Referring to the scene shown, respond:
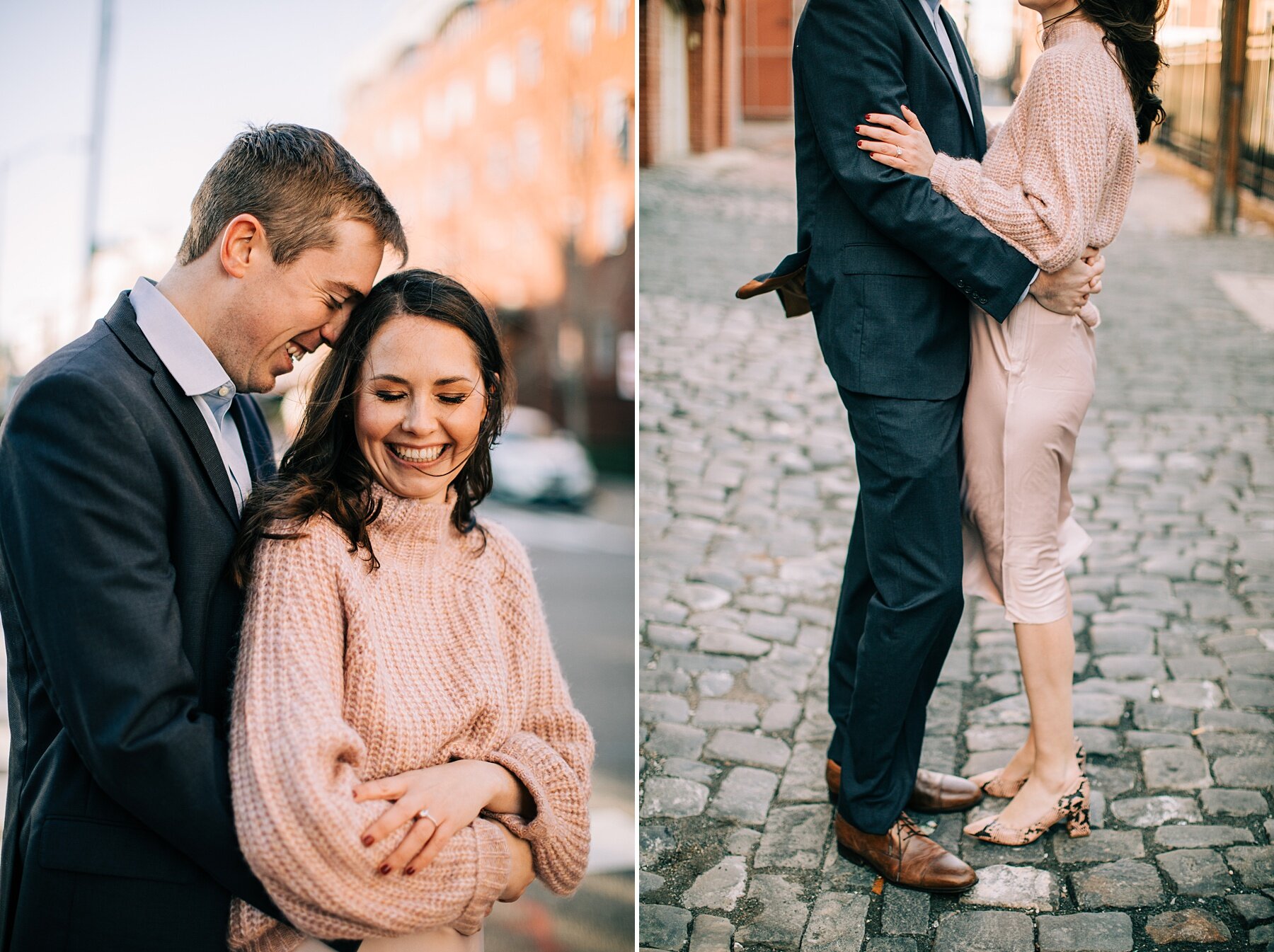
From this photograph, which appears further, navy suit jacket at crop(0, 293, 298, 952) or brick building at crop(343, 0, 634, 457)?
brick building at crop(343, 0, 634, 457)

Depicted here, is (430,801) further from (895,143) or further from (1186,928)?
(1186,928)

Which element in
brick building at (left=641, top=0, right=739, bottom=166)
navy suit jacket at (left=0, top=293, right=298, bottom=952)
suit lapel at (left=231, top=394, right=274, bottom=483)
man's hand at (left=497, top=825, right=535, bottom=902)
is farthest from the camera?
brick building at (left=641, top=0, right=739, bottom=166)

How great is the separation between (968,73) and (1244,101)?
12.0m

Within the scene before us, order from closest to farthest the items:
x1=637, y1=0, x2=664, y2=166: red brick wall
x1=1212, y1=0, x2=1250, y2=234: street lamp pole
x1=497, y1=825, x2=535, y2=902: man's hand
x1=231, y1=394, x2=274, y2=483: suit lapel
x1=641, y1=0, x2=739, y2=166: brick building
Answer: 1. x1=497, y1=825, x2=535, y2=902: man's hand
2. x1=231, y1=394, x2=274, y2=483: suit lapel
3. x1=637, y1=0, x2=664, y2=166: red brick wall
4. x1=641, y1=0, x2=739, y2=166: brick building
5. x1=1212, y1=0, x2=1250, y2=234: street lamp pole

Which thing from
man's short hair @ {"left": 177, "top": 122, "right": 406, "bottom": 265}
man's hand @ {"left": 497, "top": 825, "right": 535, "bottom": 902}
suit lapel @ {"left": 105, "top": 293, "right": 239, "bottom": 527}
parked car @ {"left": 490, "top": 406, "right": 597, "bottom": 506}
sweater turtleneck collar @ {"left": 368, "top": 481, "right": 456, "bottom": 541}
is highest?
man's short hair @ {"left": 177, "top": 122, "right": 406, "bottom": 265}

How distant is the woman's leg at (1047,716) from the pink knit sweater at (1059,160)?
3.02ft

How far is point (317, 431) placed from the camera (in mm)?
1930

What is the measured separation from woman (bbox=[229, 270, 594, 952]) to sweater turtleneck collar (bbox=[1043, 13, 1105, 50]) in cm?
159

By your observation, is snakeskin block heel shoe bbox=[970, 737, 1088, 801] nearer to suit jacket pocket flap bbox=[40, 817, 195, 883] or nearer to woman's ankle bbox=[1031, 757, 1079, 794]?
woman's ankle bbox=[1031, 757, 1079, 794]

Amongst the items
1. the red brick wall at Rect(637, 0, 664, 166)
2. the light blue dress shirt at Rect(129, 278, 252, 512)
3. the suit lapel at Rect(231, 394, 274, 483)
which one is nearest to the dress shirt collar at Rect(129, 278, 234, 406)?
the light blue dress shirt at Rect(129, 278, 252, 512)

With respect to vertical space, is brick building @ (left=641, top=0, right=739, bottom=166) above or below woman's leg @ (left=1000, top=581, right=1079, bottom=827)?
above

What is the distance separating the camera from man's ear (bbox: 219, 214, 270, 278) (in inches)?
72.1

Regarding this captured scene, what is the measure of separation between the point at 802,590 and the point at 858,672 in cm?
204

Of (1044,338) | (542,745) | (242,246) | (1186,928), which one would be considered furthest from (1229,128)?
(242,246)
